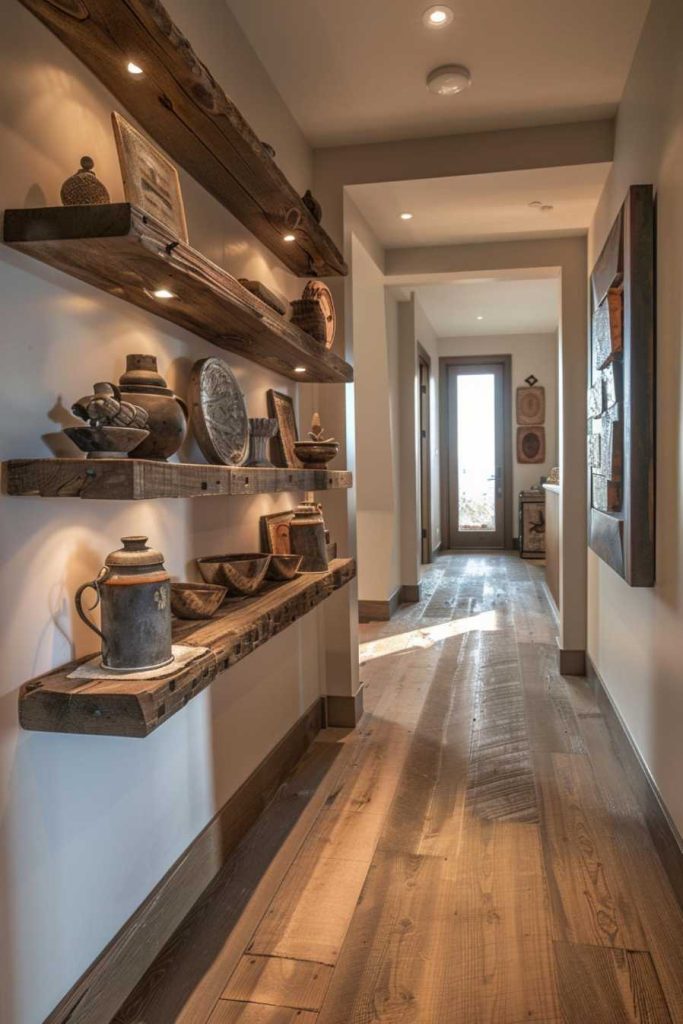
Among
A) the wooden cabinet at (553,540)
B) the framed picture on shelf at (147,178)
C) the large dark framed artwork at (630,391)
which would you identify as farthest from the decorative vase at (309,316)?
the wooden cabinet at (553,540)

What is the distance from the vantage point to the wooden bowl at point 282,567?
228 centimetres

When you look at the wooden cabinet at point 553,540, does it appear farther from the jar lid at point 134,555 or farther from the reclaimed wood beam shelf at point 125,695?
the jar lid at point 134,555

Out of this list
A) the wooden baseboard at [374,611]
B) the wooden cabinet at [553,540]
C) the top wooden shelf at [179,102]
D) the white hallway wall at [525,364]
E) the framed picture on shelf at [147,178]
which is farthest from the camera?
the white hallway wall at [525,364]

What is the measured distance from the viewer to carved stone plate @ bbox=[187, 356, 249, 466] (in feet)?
5.93

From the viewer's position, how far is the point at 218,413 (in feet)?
6.21

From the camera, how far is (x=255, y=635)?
1758 mm

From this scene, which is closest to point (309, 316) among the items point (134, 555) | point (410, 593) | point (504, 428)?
point (134, 555)

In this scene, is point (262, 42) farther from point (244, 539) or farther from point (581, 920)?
point (581, 920)

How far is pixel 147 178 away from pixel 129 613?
2.92 ft

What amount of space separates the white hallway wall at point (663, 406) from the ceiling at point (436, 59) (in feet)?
0.55

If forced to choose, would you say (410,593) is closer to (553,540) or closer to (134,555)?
(553,540)

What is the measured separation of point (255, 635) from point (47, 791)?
0.57 meters

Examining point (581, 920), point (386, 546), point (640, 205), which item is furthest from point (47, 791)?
point (386, 546)

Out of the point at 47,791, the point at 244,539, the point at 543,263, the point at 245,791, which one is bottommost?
the point at 245,791
